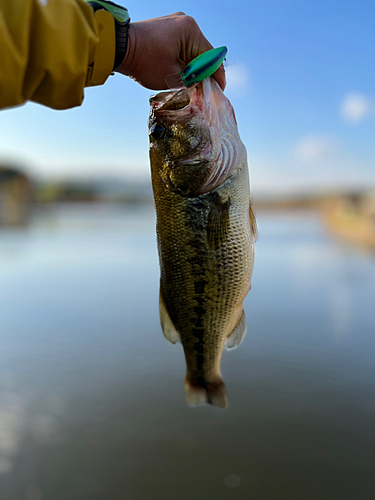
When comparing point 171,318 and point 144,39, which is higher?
point 144,39

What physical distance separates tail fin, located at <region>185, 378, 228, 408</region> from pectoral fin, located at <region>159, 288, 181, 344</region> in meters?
0.31

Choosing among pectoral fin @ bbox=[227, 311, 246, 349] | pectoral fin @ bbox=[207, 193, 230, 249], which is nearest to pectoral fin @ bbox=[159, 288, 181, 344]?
pectoral fin @ bbox=[227, 311, 246, 349]

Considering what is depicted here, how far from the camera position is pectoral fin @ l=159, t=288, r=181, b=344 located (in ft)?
5.92

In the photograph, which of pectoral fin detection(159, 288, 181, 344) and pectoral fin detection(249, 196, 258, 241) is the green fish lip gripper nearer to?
pectoral fin detection(249, 196, 258, 241)

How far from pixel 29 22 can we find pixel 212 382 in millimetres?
1773

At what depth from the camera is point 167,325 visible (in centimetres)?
182

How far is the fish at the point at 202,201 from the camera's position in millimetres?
1572

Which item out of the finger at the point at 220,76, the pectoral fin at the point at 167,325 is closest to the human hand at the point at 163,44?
the finger at the point at 220,76

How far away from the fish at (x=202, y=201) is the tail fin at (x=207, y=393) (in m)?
0.45

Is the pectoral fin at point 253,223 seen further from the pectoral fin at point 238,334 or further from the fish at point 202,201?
the pectoral fin at point 238,334

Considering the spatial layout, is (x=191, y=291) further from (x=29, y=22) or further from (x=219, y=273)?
(x=29, y=22)

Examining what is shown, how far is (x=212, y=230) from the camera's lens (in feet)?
5.23

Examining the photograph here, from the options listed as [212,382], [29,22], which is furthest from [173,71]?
[212,382]

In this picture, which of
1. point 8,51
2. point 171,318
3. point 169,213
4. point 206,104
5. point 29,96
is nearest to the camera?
point 8,51
